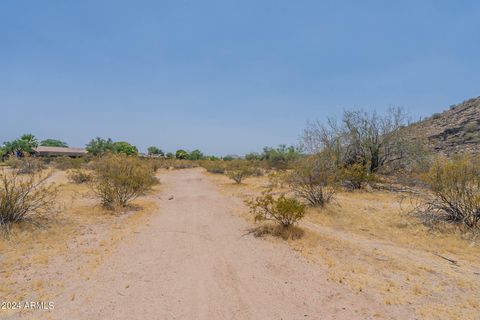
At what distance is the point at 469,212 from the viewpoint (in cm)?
772

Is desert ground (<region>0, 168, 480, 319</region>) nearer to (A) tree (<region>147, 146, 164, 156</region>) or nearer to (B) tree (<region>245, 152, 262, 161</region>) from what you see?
(B) tree (<region>245, 152, 262, 161</region>)

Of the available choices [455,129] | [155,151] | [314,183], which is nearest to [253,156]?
[455,129]

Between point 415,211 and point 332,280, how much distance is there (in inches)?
276

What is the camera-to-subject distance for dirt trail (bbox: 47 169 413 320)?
3531mm

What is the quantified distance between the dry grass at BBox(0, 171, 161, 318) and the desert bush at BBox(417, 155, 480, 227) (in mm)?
9282

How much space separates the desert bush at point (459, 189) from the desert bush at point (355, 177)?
242 inches

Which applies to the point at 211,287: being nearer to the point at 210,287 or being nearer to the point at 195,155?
the point at 210,287

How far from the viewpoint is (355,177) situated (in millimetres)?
14984

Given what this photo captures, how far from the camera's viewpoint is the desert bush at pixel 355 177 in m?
14.8

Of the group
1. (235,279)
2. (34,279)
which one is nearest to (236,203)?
(235,279)

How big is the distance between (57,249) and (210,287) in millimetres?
3877

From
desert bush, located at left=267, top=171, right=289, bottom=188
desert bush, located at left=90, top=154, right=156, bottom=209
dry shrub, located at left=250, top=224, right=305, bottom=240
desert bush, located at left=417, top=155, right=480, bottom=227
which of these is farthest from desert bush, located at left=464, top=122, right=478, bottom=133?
desert bush, located at left=90, top=154, right=156, bottom=209

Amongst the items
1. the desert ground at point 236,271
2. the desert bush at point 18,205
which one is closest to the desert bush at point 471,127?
the desert ground at point 236,271

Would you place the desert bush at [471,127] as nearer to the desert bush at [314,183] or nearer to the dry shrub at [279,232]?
the desert bush at [314,183]
